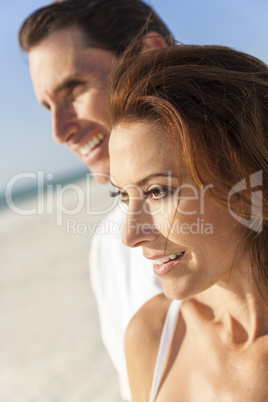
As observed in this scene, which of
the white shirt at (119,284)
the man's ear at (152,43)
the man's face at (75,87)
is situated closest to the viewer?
the man's ear at (152,43)

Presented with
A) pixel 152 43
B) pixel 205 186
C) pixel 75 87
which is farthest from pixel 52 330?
Answer: pixel 205 186

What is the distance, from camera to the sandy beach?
514 centimetres

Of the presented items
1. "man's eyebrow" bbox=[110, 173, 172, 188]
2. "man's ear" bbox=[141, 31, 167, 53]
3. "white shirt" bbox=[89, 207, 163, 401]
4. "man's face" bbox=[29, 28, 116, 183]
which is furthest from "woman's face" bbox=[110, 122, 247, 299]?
"man's face" bbox=[29, 28, 116, 183]

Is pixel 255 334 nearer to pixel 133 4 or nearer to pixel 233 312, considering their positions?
pixel 233 312

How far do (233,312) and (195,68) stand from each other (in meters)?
0.95

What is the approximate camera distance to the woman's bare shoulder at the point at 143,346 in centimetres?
200

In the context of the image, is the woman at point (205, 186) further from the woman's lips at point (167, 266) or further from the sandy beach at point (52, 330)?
the sandy beach at point (52, 330)

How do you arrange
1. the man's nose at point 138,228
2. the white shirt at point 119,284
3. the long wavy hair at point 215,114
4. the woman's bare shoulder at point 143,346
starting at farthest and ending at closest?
the white shirt at point 119,284
the woman's bare shoulder at point 143,346
the man's nose at point 138,228
the long wavy hair at point 215,114

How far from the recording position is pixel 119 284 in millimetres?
3129

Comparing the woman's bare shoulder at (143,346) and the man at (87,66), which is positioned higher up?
the man at (87,66)

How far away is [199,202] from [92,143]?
148 centimetres

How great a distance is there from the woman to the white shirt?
0.92 m

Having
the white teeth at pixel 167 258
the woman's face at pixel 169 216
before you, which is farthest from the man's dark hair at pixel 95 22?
the white teeth at pixel 167 258

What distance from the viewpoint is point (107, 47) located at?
2770mm
